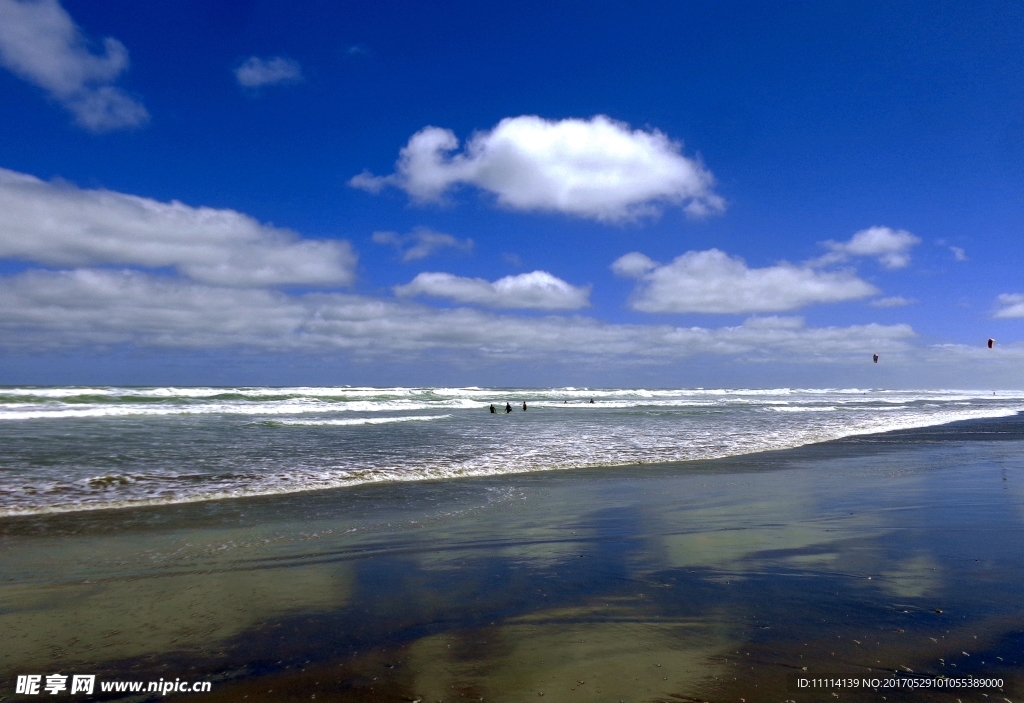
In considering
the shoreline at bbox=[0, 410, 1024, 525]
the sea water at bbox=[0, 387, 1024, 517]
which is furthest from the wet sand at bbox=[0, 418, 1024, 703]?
the sea water at bbox=[0, 387, 1024, 517]

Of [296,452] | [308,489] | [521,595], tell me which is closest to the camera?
[521,595]

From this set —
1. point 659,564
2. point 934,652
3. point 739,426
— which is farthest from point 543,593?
point 739,426

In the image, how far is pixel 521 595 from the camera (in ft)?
16.5

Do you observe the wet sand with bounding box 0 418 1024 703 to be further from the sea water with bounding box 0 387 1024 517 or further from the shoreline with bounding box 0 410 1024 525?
the sea water with bounding box 0 387 1024 517

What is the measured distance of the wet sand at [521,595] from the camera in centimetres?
360

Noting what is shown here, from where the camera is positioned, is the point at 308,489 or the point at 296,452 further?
the point at 296,452

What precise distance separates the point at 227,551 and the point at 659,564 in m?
4.66

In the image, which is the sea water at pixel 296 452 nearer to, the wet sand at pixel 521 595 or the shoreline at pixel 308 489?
the shoreline at pixel 308 489

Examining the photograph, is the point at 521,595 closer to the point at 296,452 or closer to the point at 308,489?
the point at 308,489

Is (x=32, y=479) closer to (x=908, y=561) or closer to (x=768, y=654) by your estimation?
(x=768, y=654)

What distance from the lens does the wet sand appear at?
360 cm

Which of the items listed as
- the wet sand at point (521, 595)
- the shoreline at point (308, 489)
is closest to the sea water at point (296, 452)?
the shoreline at point (308, 489)

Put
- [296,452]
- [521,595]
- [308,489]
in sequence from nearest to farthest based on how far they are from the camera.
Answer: [521,595] < [308,489] < [296,452]

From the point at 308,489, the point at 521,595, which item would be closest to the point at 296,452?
the point at 308,489
